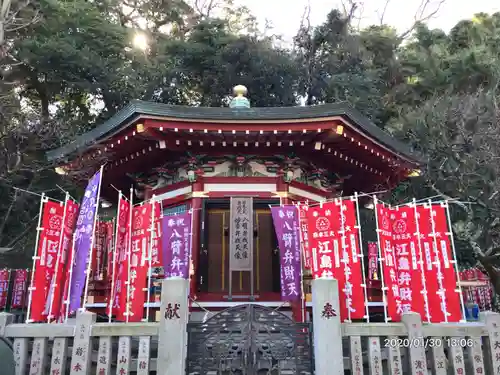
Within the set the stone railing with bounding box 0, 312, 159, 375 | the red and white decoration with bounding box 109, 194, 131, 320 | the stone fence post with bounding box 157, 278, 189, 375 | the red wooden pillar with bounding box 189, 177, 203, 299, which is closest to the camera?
the stone fence post with bounding box 157, 278, 189, 375

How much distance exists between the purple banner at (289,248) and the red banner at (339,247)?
30.0 inches

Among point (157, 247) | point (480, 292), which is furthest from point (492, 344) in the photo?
point (480, 292)

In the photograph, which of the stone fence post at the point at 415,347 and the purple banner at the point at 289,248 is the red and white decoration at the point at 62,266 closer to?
the purple banner at the point at 289,248

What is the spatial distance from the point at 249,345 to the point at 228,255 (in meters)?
4.09

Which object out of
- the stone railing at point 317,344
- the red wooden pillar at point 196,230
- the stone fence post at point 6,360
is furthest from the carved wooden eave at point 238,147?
the stone fence post at point 6,360

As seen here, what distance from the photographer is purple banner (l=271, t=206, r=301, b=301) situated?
7828 mm

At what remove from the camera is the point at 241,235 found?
834 cm

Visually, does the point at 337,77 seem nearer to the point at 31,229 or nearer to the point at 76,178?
the point at 76,178

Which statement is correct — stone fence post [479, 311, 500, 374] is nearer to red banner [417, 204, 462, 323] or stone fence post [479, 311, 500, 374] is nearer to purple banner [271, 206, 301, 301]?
red banner [417, 204, 462, 323]

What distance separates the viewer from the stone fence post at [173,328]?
15.6 ft

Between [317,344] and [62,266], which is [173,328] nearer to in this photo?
[317,344]

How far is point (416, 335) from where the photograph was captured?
5.06m

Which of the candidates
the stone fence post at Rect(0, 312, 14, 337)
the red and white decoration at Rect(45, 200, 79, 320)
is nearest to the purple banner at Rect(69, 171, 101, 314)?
the red and white decoration at Rect(45, 200, 79, 320)

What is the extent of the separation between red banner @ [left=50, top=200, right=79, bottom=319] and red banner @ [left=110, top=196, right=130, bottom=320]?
2.50 ft
